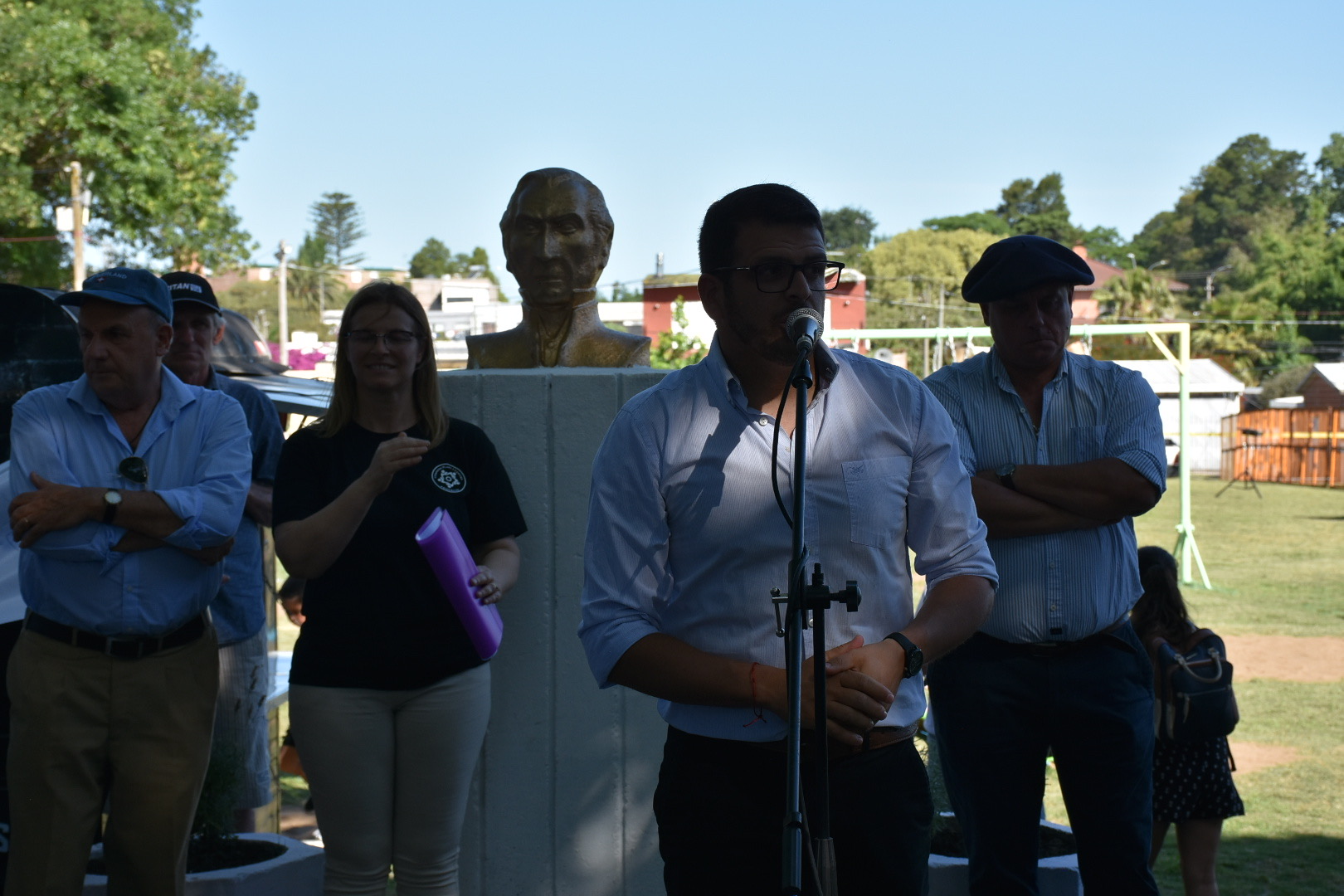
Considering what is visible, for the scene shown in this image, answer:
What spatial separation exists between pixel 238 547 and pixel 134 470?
0.95 m

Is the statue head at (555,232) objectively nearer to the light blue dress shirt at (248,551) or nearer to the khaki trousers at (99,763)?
the light blue dress shirt at (248,551)

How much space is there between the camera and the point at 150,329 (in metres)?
3.53

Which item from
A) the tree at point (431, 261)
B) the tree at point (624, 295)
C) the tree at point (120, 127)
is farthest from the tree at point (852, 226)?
the tree at point (120, 127)

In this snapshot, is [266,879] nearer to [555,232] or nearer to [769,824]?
[555,232]

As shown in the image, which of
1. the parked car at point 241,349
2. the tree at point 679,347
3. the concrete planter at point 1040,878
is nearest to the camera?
the concrete planter at point 1040,878

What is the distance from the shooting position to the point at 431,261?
159375 mm

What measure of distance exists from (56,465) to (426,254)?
A: 164 metres

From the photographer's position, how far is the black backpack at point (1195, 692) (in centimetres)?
436

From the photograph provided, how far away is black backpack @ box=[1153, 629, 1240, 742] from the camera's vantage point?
436 cm

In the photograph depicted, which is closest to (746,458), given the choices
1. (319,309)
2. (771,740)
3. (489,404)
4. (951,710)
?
(771,740)

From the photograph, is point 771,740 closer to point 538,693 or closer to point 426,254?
point 538,693

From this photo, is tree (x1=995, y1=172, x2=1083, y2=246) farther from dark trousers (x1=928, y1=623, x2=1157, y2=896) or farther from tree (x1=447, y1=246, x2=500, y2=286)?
dark trousers (x1=928, y1=623, x2=1157, y2=896)

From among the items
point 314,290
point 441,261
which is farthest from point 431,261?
point 314,290

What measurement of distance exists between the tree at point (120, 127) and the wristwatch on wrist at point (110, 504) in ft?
62.6
